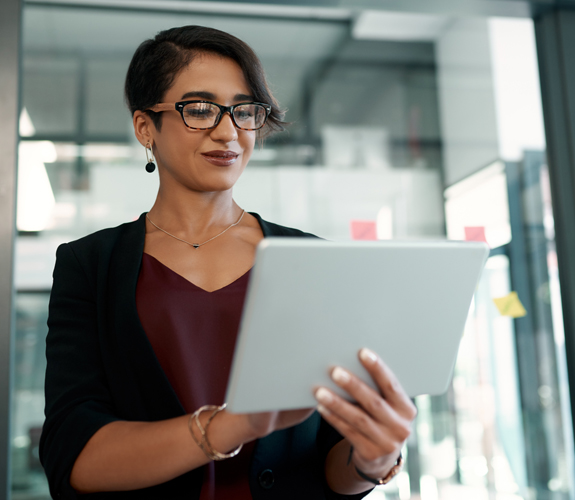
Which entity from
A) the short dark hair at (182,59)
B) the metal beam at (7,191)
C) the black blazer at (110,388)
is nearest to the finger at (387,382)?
the black blazer at (110,388)

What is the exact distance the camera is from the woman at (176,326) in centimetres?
83

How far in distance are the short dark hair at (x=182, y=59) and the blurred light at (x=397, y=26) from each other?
66.0 inches

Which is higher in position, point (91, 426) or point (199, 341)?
point (199, 341)

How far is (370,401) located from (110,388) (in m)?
0.47

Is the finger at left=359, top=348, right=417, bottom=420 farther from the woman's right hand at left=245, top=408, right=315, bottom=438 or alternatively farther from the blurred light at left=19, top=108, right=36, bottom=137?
the blurred light at left=19, top=108, right=36, bottom=137

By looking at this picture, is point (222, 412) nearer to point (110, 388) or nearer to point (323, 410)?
point (323, 410)

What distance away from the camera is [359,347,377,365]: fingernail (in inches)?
26.1

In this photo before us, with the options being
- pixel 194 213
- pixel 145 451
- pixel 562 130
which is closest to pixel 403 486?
pixel 562 130

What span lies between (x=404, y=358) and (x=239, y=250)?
0.46 m

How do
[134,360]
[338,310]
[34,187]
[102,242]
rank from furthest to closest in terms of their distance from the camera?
[34,187], [102,242], [134,360], [338,310]

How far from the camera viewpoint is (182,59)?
1.06m

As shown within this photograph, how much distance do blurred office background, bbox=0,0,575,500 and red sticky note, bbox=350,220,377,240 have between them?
0.08 ft

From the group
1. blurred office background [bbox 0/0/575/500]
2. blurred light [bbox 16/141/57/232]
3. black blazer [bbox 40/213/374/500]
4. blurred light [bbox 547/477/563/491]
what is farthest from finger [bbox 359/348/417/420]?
blurred light [bbox 547/477/563/491]

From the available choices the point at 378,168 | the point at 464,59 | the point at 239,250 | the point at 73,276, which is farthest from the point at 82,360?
the point at 464,59
